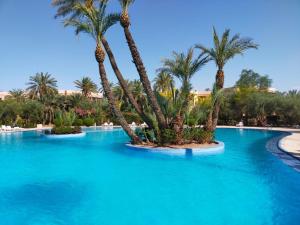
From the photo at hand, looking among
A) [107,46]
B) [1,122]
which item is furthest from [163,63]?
[1,122]

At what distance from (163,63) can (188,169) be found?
7144mm

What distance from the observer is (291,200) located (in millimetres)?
6758

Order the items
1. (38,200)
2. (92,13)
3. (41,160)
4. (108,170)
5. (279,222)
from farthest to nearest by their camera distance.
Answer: (92,13) < (41,160) < (108,170) < (38,200) < (279,222)

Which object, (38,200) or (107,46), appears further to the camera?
(107,46)

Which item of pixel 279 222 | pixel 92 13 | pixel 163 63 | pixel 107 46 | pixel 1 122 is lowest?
pixel 279 222

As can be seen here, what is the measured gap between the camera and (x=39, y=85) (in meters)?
46.0

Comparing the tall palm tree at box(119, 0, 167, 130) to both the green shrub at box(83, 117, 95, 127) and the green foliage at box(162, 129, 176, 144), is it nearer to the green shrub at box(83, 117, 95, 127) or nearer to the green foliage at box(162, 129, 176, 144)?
the green foliage at box(162, 129, 176, 144)

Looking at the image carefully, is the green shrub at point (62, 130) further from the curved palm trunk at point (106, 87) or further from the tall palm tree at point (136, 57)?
the tall palm tree at point (136, 57)

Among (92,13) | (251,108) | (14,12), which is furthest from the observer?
(251,108)

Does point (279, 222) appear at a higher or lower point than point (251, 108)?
lower

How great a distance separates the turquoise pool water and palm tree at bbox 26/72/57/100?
36.0 metres

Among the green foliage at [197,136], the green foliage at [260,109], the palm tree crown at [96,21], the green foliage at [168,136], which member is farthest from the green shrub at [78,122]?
the green foliage at [168,136]

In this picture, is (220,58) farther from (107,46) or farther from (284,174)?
(284,174)

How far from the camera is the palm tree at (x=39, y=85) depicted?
4562 cm
